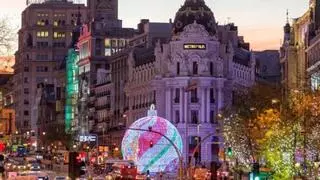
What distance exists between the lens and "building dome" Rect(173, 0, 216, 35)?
19050 cm

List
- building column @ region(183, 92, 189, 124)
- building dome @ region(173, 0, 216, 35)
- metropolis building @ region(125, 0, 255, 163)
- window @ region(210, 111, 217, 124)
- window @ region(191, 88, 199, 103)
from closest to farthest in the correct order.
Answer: metropolis building @ region(125, 0, 255, 163), building column @ region(183, 92, 189, 124), window @ region(191, 88, 199, 103), window @ region(210, 111, 217, 124), building dome @ region(173, 0, 216, 35)

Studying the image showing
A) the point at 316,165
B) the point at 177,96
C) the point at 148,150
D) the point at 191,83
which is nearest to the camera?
the point at 316,165

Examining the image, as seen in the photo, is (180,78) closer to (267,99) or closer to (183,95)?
(183,95)

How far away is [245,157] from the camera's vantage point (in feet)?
Result: 384

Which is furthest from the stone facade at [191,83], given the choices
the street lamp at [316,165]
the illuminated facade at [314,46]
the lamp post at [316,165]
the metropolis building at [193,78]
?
the street lamp at [316,165]

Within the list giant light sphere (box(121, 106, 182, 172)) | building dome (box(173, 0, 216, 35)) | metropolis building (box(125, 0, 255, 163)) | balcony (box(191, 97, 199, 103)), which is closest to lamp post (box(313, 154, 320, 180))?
giant light sphere (box(121, 106, 182, 172))

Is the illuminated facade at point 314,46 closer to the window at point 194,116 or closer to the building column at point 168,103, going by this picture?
the window at point 194,116

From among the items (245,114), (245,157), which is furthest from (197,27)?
(245,157)

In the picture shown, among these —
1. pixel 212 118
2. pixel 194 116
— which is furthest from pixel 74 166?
pixel 212 118

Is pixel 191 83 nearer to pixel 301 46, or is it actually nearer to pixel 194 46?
pixel 194 46

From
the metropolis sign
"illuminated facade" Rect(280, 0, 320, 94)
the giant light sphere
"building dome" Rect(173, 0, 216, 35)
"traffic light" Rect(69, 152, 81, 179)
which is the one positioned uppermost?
"building dome" Rect(173, 0, 216, 35)

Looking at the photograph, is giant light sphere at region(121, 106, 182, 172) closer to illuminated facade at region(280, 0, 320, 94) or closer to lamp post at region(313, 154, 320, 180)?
illuminated facade at region(280, 0, 320, 94)

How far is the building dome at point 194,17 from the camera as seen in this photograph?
625 feet

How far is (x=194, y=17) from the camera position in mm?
190625
